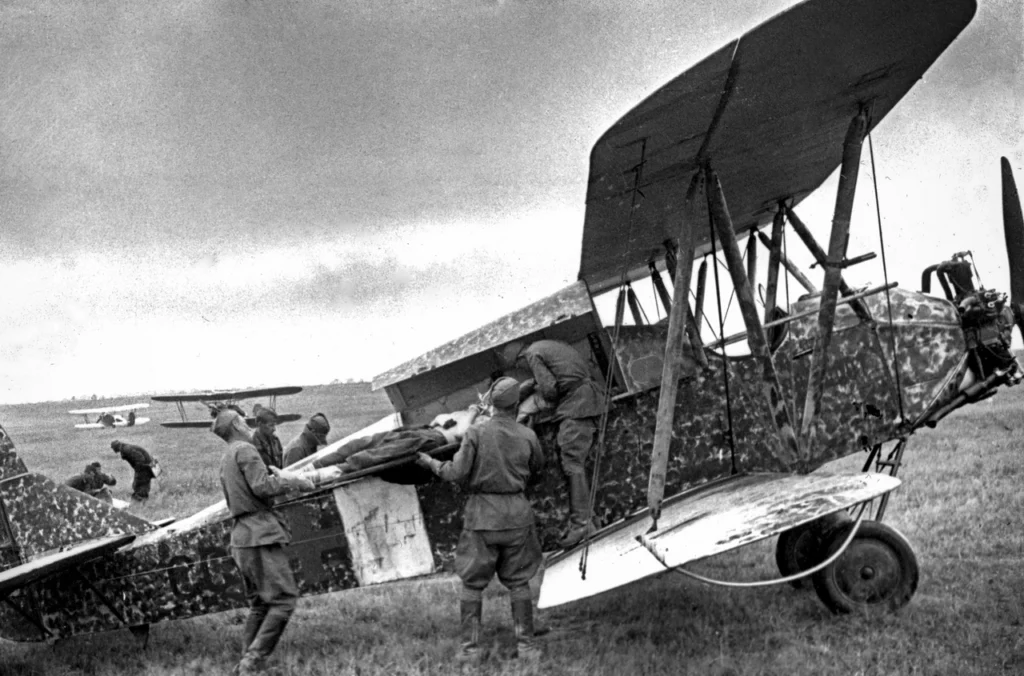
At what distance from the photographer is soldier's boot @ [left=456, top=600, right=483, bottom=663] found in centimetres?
577

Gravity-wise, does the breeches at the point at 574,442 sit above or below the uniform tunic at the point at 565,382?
below

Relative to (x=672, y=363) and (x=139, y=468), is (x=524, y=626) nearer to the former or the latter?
(x=672, y=363)

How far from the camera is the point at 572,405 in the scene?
5879 millimetres

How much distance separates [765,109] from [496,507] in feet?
10.4

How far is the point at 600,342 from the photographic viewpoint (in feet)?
20.9

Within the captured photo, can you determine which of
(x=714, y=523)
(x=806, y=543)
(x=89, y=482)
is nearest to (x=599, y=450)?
(x=714, y=523)

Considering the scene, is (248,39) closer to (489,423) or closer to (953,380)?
(489,423)

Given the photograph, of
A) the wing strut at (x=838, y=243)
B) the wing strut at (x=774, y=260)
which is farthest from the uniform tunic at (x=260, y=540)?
the wing strut at (x=774, y=260)

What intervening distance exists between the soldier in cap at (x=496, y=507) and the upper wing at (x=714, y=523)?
13.6 inches

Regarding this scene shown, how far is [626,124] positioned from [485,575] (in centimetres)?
326

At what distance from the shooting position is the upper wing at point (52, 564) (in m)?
5.12

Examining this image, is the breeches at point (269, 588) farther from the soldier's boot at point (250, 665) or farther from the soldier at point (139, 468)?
the soldier at point (139, 468)

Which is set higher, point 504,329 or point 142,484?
point 504,329

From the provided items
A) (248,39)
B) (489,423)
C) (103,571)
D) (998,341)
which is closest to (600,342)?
(489,423)
